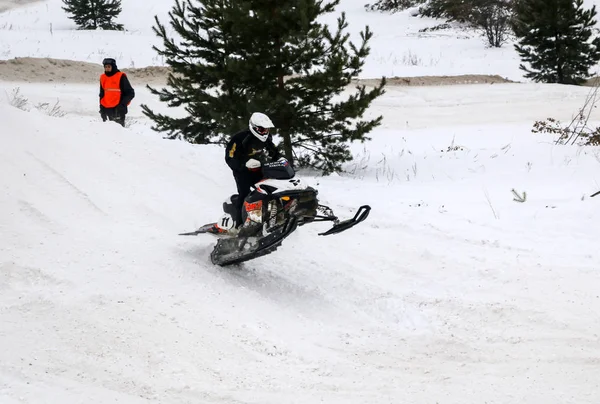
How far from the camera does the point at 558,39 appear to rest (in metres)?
25.4

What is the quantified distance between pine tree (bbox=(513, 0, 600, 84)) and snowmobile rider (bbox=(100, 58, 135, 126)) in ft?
61.4

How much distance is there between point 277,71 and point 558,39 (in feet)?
55.9

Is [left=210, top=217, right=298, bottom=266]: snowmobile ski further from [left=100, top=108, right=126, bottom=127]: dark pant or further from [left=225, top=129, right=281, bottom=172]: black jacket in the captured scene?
[left=100, top=108, right=126, bottom=127]: dark pant

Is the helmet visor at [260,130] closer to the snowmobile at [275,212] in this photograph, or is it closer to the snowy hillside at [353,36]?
the snowmobile at [275,212]

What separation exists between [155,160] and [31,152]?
234 cm

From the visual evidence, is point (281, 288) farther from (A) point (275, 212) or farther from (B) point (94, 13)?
(B) point (94, 13)

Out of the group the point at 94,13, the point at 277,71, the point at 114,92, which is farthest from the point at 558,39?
the point at 94,13

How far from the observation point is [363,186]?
39.4 ft

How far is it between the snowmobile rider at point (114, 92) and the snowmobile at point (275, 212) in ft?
21.1

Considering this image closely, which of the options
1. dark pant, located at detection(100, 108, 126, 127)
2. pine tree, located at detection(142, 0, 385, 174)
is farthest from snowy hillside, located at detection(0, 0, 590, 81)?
dark pant, located at detection(100, 108, 126, 127)

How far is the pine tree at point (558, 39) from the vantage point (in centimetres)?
2473

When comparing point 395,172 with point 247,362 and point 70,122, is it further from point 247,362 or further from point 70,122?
point 247,362

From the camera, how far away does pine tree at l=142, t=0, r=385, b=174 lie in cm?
1239

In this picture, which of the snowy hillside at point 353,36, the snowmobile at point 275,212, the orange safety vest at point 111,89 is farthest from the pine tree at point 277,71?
the snowy hillside at point 353,36
